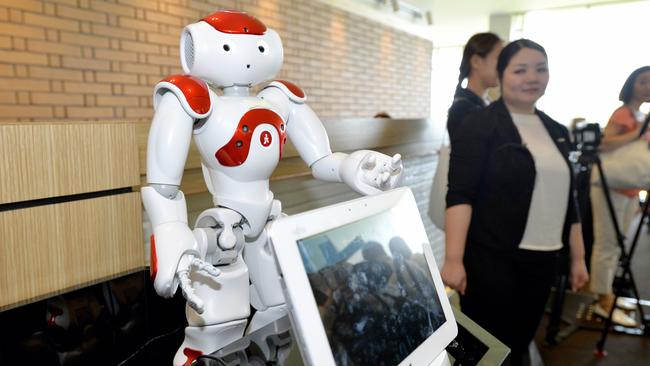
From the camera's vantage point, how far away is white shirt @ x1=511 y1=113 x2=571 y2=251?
139 cm

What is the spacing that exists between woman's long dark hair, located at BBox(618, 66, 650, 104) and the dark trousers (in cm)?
96

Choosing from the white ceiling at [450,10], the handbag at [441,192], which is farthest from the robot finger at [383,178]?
the white ceiling at [450,10]

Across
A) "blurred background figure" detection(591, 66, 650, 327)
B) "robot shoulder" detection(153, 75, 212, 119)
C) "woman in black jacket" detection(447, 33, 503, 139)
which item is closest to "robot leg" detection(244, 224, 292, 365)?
"robot shoulder" detection(153, 75, 212, 119)

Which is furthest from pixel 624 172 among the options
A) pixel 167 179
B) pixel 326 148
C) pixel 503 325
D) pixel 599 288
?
pixel 167 179

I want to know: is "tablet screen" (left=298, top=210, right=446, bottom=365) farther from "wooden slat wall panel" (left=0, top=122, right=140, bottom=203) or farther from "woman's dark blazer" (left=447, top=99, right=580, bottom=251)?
"wooden slat wall panel" (left=0, top=122, right=140, bottom=203)

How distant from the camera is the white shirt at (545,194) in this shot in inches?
54.7

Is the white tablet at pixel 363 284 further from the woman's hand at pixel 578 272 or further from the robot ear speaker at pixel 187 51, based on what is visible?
the woman's hand at pixel 578 272

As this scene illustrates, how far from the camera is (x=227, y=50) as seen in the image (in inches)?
36.9

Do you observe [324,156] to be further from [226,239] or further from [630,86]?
[630,86]

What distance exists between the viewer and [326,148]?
1.12 meters

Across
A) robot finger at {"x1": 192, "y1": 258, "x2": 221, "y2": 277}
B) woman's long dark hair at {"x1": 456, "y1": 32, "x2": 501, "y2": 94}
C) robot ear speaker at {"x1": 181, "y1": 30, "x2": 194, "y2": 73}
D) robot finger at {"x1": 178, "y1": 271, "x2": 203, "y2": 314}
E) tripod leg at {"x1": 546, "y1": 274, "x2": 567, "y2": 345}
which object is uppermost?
woman's long dark hair at {"x1": 456, "y1": 32, "x2": 501, "y2": 94}

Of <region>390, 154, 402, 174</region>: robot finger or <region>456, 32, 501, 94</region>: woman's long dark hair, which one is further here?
<region>456, 32, 501, 94</region>: woman's long dark hair

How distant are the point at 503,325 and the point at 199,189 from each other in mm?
1043

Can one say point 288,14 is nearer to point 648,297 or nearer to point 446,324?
point 648,297
